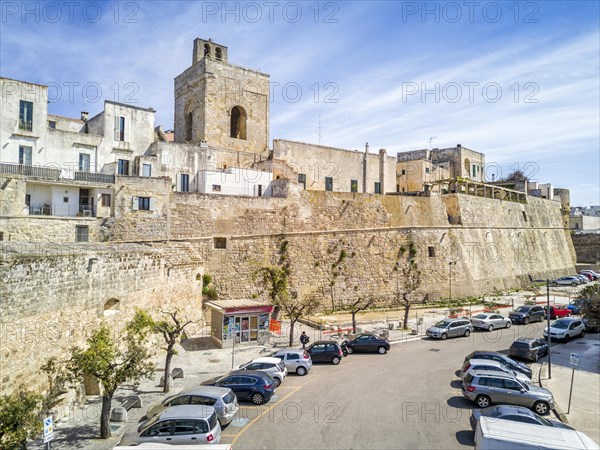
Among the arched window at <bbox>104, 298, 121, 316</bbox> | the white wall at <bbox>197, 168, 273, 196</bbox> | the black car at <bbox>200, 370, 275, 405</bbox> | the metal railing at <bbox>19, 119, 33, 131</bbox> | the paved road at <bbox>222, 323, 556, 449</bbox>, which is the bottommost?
the paved road at <bbox>222, 323, 556, 449</bbox>

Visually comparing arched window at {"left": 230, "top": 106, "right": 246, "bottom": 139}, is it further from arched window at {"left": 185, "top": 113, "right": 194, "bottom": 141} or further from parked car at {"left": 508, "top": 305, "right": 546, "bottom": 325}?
parked car at {"left": 508, "top": 305, "right": 546, "bottom": 325}

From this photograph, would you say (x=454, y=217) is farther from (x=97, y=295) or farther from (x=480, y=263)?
(x=97, y=295)

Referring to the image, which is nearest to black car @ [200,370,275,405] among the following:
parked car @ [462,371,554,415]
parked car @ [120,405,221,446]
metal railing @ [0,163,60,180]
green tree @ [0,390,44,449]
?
parked car @ [120,405,221,446]

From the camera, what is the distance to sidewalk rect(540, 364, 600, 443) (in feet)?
46.2

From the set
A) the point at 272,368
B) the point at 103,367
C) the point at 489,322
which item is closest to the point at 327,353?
the point at 272,368

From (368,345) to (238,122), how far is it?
2372 centimetres

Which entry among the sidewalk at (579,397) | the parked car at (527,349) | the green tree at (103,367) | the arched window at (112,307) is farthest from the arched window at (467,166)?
the green tree at (103,367)

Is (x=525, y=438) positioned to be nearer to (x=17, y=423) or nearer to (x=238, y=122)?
(x=17, y=423)

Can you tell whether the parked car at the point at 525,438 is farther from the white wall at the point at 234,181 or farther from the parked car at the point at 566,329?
Answer: the white wall at the point at 234,181

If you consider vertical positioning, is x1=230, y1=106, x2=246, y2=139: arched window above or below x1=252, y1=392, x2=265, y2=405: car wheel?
above

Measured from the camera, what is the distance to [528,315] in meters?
29.0

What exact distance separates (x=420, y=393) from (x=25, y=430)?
42.4ft

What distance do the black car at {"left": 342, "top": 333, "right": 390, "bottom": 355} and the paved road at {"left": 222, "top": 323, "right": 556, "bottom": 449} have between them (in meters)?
0.61

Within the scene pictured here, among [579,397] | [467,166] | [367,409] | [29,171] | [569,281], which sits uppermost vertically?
[467,166]
